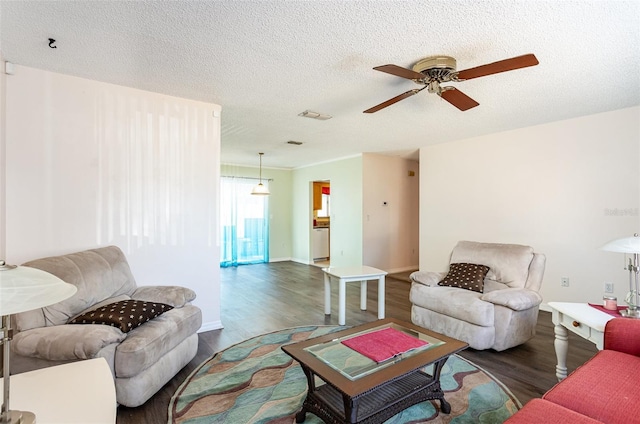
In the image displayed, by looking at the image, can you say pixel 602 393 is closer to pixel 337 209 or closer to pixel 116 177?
pixel 116 177

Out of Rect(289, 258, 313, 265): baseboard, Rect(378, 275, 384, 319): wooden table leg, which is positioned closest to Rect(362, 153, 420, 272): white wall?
Rect(289, 258, 313, 265): baseboard

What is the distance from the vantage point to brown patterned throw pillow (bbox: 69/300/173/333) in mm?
2072

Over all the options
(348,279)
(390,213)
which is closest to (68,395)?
(348,279)

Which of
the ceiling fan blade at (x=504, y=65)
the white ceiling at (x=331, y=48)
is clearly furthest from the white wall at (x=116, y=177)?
the ceiling fan blade at (x=504, y=65)

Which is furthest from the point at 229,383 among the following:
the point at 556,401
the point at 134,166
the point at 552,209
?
the point at 552,209

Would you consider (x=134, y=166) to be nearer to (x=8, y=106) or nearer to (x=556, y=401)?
(x=8, y=106)

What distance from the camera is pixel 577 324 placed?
2107 mm

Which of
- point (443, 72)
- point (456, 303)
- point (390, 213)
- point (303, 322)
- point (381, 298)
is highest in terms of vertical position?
point (443, 72)

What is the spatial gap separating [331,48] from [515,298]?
2.60 m

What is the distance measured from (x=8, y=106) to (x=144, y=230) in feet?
4.65

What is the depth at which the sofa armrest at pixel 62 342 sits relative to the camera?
1.77 metres

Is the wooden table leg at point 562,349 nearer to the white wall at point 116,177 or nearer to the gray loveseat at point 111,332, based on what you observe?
the gray loveseat at point 111,332

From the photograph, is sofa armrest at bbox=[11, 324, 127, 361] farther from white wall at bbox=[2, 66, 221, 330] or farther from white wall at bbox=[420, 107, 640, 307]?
white wall at bbox=[420, 107, 640, 307]

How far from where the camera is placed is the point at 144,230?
3.11m
